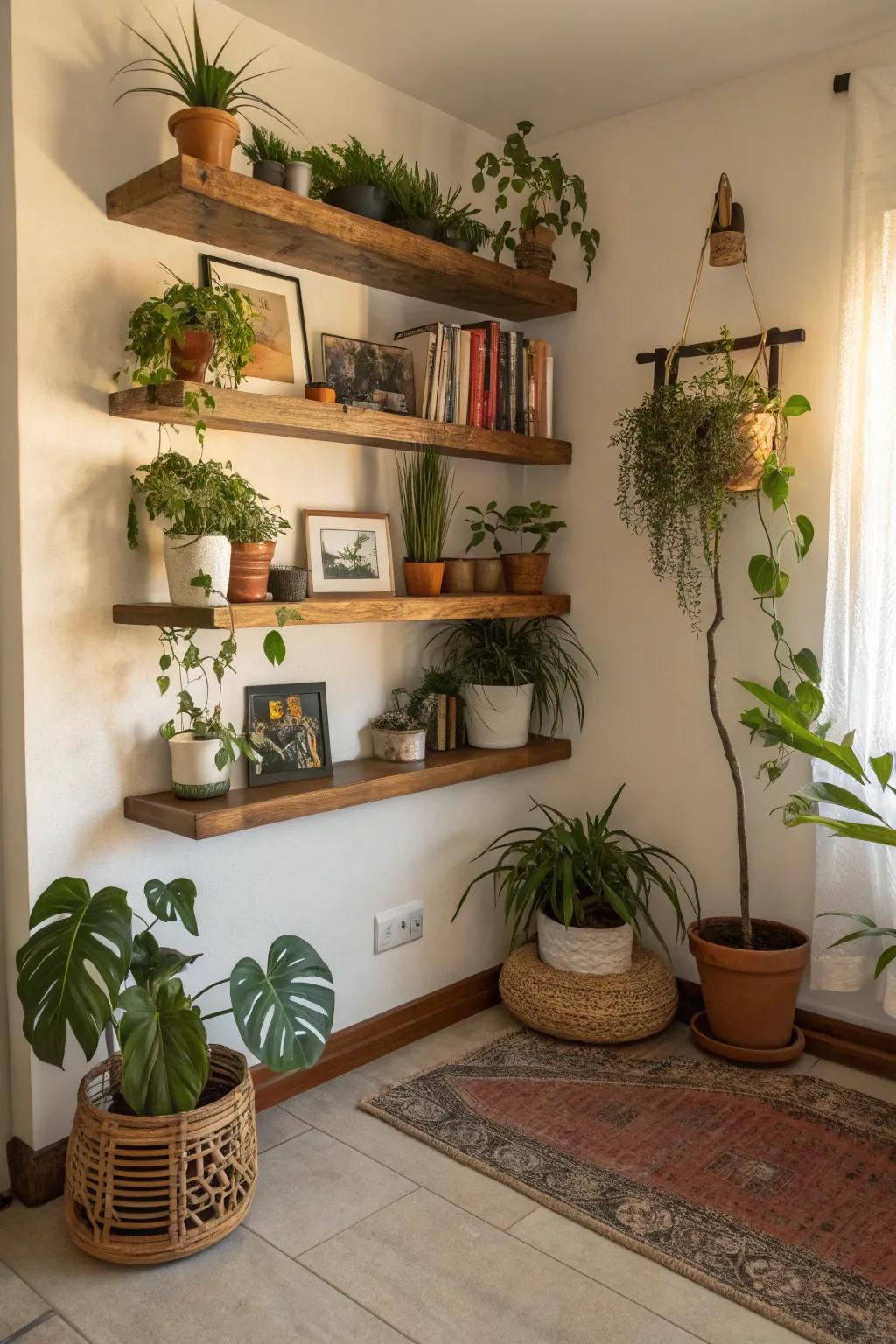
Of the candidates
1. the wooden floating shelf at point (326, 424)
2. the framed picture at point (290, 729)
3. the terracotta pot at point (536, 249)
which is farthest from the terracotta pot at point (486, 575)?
the terracotta pot at point (536, 249)

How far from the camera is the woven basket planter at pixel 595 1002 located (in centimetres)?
271

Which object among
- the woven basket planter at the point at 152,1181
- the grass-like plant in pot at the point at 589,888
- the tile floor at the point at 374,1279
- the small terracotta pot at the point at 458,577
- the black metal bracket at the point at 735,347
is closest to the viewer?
the tile floor at the point at 374,1279

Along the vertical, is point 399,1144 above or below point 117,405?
below

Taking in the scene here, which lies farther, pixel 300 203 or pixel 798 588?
pixel 798 588

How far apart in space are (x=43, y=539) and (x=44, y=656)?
23 centimetres

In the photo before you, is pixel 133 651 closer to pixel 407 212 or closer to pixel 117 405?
pixel 117 405

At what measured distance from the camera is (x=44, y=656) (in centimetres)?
209

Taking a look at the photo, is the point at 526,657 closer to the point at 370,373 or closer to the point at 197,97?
the point at 370,373

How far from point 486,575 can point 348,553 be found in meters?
0.48

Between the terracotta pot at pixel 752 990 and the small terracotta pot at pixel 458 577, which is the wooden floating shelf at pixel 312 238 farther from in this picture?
the terracotta pot at pixel 752 990

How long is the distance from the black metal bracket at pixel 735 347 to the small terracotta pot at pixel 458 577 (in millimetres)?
720

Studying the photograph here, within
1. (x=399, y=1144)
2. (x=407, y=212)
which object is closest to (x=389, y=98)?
(x=407, y=212)

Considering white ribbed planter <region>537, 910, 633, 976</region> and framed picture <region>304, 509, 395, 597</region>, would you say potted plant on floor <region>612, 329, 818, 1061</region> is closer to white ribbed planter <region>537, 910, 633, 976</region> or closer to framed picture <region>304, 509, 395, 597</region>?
white ribbed planter <region>537, 910, 633, 976</region>

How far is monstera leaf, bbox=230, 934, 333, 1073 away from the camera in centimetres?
203
